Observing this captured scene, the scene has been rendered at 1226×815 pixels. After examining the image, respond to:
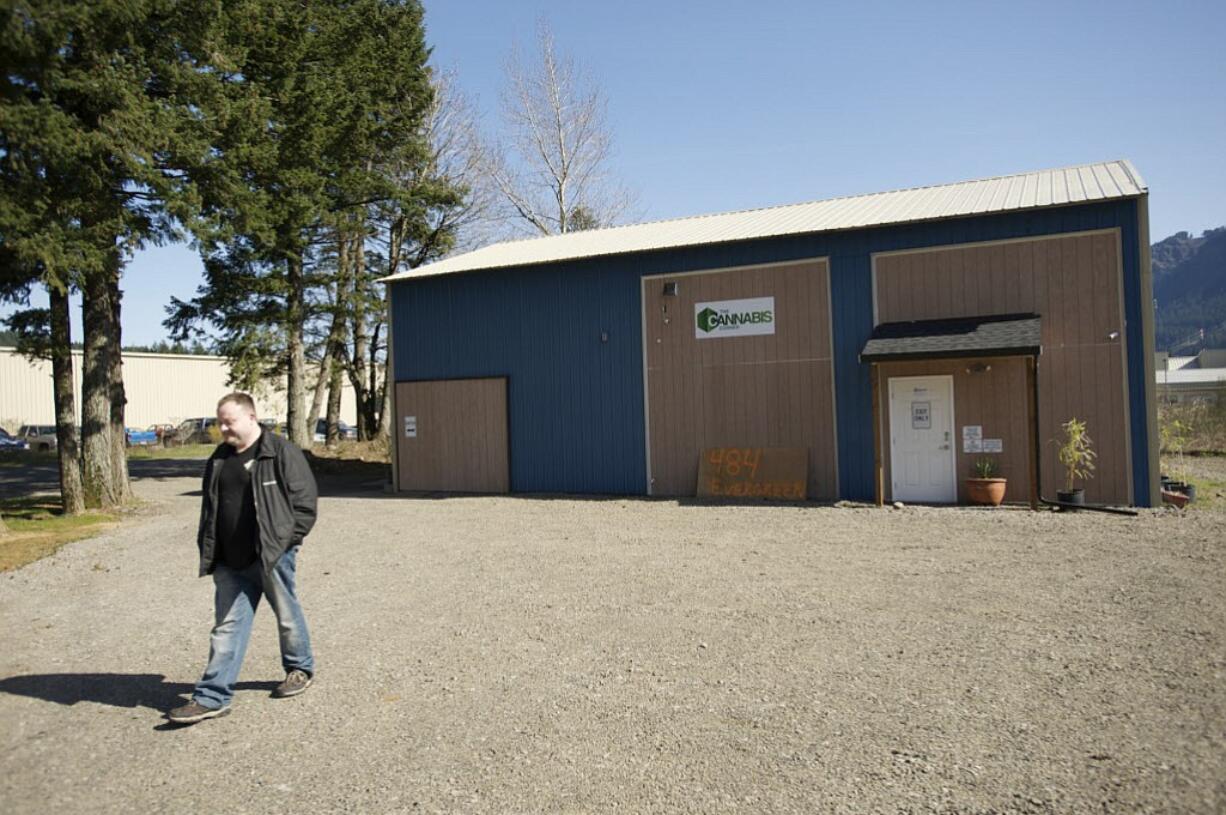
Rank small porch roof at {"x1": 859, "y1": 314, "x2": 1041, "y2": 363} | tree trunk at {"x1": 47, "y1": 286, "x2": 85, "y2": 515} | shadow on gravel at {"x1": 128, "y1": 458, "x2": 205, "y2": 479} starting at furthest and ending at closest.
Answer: shadow on gravel at {"x1": 128, "y1": 458, "x2": 205, "y2": 479} < tree trunk at {"x1": 47, "y1": 286, "x2": 85, "y2": 515} < small porch roof at {"x1": 859, "y1": 314, "x2": 1041, "y2": 363}

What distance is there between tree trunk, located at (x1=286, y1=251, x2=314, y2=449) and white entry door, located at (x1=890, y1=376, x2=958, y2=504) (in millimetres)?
17700

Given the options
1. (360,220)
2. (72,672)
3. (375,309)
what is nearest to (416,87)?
(360,220)

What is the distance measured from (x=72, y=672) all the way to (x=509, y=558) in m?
4.56

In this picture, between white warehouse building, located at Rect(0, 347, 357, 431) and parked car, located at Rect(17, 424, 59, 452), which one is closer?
parked car, located at Rect(17, 424, 59, 452)

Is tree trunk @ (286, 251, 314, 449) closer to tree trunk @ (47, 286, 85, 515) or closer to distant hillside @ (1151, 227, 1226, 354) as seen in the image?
tree trunk @ (47, 286, 85, 515)

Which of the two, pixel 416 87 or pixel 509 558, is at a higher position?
pixel 416 87

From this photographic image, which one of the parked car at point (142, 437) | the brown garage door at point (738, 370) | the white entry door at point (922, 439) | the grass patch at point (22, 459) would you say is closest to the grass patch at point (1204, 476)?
the white entry door at point (922, 439)

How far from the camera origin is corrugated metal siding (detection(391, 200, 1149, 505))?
13.3 metres

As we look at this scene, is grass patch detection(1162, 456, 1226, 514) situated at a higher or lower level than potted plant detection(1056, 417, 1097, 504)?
lower

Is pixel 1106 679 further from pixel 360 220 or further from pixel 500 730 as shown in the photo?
pixel 360 220

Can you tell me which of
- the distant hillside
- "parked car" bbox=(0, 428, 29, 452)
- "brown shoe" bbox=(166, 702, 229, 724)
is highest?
→ the distant hillside

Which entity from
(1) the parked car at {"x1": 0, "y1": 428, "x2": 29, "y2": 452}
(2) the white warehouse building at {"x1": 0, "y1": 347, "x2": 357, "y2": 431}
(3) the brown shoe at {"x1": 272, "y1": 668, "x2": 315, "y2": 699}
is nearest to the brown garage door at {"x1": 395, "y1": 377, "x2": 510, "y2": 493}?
(3) the brown shoe at {"x1": 272, "y1": 668, "x2": 315, "y2": 699}

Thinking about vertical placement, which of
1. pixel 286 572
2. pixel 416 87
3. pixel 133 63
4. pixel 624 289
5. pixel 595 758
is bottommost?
pixel 595 758

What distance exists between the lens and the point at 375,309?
27.4 m
